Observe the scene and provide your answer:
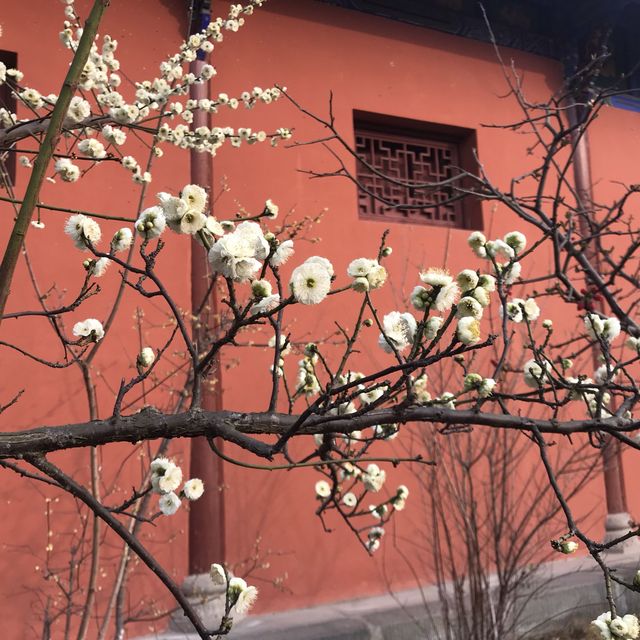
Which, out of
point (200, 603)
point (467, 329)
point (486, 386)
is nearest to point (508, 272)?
point (486, 386)

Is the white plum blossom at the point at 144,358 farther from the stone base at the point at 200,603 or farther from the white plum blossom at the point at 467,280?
the stone base at the point at 200,603

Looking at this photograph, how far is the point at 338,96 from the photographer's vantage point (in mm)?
3584

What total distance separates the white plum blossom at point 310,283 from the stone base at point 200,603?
226cm

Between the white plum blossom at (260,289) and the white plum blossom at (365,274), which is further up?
the white plum blossom at (365,274)

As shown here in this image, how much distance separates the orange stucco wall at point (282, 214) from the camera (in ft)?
8.82

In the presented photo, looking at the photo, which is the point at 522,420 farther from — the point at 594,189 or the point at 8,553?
the point at 594,189

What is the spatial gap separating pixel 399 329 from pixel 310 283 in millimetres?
288

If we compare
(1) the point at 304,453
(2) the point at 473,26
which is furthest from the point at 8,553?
(2) the point at 473,26

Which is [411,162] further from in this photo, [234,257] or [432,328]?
[234,257]

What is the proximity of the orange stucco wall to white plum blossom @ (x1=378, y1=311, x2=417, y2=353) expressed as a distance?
1.98 metres

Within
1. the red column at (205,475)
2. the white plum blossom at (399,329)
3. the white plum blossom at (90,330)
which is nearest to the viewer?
the white plum blossom at (399,329)

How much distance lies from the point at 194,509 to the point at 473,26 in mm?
3547

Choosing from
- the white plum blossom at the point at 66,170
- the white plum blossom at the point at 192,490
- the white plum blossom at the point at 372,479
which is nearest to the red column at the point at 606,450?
the white plum blossom at the point at 372,479

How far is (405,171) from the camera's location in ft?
12.5
